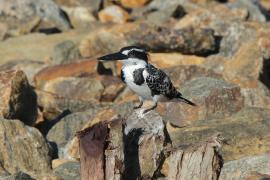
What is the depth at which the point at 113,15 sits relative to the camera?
33625 millimetres

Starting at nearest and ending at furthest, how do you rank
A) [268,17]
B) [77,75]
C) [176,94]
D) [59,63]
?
[176,94]
[77,75]
[59,63]
[268,17]

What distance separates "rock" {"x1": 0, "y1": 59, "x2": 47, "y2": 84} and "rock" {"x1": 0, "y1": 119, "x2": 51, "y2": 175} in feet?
27.8

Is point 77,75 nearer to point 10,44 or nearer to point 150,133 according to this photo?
point 10,44

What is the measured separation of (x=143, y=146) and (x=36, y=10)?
19.5 meters

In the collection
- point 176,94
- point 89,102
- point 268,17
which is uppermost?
point 176,94

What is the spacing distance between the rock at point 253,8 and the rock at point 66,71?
10834mm

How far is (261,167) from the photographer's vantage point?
11.7 metres

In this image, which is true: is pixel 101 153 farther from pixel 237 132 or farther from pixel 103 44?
pixel 103 44

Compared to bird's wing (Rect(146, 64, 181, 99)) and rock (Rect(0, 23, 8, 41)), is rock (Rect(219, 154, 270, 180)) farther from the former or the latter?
rock (Rect(0, 23, 8, 41))

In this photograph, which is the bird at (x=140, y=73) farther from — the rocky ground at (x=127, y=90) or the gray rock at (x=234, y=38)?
the gray rock at (x=234, y=38)

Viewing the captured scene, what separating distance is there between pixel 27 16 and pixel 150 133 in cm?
1940

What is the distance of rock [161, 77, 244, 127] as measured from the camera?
631 inches

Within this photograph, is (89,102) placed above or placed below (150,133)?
below

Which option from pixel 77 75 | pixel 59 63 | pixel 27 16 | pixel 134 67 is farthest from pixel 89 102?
pixel 27 16
